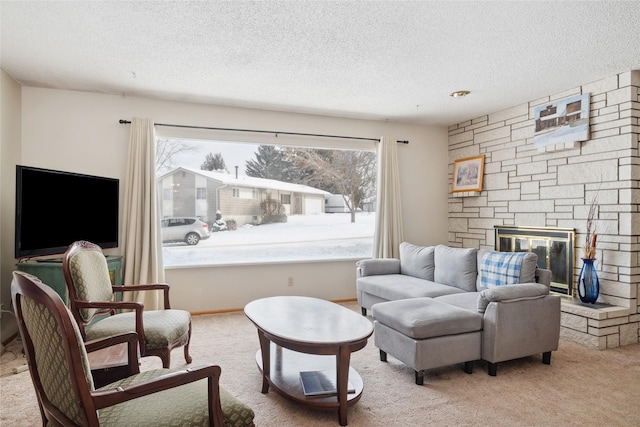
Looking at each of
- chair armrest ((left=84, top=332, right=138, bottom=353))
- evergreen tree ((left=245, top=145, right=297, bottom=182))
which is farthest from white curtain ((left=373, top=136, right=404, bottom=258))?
chair armrest ((left=84, top=332, right=138, bottom=353))

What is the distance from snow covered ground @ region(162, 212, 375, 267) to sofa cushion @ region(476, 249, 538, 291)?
1937mm

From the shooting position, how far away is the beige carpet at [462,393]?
7.18ft

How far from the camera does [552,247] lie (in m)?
4.11

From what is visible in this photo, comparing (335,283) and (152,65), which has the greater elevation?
(152,65)

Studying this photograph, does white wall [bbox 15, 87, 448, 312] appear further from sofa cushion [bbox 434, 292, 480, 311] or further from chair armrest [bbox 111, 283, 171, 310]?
sofa cushion [bbox 434, 292, 480, 311]

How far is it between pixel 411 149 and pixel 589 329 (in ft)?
10.1

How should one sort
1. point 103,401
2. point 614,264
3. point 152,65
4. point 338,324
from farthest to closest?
1. point 614,264
2. point 152,65
3. point 338,324
4. point 103,401

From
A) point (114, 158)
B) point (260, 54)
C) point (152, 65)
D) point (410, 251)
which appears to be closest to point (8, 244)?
point (114, 158)

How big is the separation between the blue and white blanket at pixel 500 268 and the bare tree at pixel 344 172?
7.02 ft

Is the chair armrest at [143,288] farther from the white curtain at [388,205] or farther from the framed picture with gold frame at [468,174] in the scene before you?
the framed picture with gold frame at [468,174]

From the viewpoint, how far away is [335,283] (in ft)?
16.6

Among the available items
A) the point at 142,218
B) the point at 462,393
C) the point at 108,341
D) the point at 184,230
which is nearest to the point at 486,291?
the point at 462,393

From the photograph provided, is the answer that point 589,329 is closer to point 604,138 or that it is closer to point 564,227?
point 564,227

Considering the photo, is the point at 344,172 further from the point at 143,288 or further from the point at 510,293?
the point at 143,288
